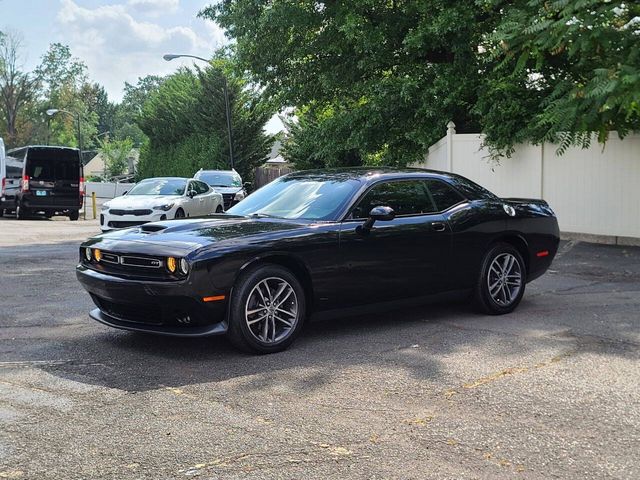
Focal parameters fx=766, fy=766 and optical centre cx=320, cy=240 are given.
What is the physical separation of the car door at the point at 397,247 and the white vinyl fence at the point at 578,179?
846 centimetres

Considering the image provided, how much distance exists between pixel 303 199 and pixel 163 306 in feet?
6.24

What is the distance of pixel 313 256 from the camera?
254 inches

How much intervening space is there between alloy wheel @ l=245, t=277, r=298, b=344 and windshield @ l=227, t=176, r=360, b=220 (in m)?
0.91

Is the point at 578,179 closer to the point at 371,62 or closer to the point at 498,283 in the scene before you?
the point at 371,62

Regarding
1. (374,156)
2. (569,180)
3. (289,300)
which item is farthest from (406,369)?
(374,156)

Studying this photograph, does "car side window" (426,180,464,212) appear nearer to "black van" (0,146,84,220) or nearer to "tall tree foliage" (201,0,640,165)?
"tall tree foliage" (201,0,640,165)

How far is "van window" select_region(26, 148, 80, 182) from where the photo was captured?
24.4 meters

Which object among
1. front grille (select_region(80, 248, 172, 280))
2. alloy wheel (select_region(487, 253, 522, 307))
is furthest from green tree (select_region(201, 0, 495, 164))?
front grille (select_region(80, 248, 172, 280))

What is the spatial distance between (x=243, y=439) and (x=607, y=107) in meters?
7.03

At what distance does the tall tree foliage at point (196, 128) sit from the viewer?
43906 millimetres

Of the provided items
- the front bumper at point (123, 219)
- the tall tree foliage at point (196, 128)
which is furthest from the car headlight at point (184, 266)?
the tall tree foliage at point (196, 128)

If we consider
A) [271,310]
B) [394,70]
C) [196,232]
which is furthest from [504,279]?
[394,70]

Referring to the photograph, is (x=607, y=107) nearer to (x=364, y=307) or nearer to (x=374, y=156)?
(x=364, y=307)

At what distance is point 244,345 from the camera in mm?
6039
